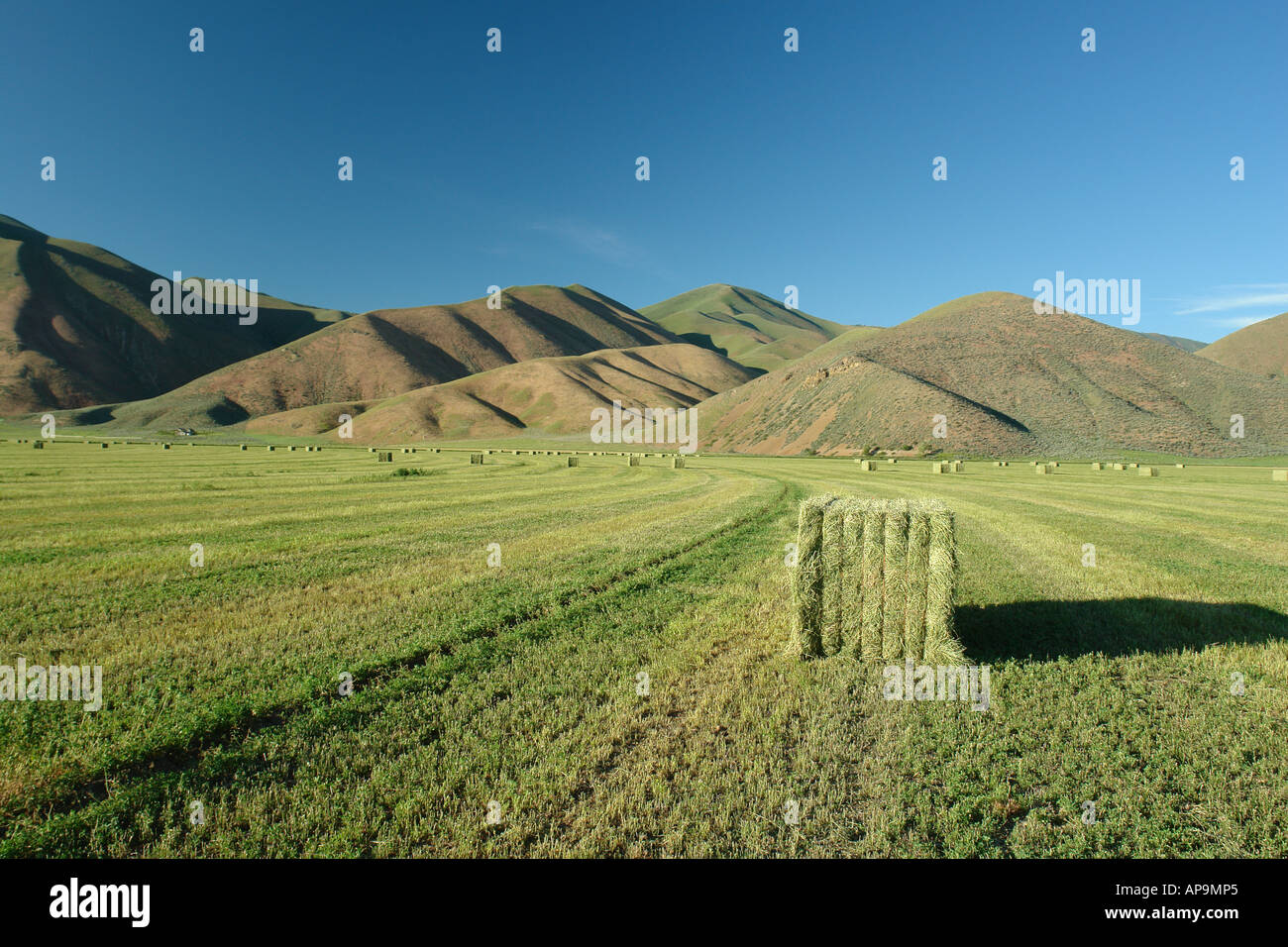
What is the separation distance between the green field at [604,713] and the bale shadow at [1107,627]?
0.06m

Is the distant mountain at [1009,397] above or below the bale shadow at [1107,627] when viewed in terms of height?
above

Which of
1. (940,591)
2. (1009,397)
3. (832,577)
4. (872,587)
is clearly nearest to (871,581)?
(872,587)

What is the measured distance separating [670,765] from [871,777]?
1.76 meters

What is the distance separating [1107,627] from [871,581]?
4.16 m

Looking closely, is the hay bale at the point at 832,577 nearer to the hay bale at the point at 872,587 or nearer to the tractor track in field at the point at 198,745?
the hay bale at the point at 872,587

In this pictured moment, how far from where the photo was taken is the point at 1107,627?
29.7 feet

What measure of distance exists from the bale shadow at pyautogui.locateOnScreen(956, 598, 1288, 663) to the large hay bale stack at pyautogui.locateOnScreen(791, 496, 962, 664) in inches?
38.1

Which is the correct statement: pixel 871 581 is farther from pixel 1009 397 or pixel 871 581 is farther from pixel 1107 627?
pixel 1009 397

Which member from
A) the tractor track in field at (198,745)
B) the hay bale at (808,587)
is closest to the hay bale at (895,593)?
the hay bale at (808,587)

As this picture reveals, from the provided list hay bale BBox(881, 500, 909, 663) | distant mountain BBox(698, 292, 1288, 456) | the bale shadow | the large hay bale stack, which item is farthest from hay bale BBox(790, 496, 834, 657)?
distant mountain BBox(698, 292, 1288, 456)

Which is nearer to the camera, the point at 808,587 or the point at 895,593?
the point at 895,593

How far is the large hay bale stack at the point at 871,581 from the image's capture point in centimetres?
797

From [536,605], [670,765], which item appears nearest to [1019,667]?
[670,765]

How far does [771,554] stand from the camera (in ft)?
47.8
